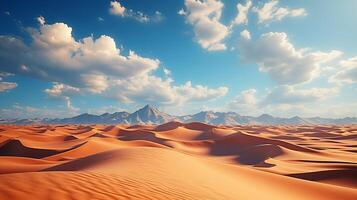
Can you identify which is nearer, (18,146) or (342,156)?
(342,156)

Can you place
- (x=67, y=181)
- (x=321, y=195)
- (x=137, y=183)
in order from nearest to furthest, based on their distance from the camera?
(x=67, y=181) → (x=137, y=183) → (x=321, y=195)

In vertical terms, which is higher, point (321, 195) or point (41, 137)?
point (41, 137)

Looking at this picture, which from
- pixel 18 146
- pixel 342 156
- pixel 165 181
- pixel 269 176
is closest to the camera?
pixel 165 181

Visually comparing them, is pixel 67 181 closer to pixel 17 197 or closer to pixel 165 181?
pixel 17 197

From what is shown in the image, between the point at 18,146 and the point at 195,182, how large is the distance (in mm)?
22373

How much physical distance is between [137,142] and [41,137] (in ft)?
45.8

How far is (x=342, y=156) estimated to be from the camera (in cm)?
2248

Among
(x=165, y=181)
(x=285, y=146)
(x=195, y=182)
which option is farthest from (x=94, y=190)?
(x=285, y=146)

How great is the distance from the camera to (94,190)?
470 centimetres

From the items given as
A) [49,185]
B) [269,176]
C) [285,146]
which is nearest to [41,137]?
[285,146]

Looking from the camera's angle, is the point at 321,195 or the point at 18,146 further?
the point at 18,146

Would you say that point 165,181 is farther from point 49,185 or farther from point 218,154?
point 218,154

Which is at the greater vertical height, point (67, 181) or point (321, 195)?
point (67, 181)

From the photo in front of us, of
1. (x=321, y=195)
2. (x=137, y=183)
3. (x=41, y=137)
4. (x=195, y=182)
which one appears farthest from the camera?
(x=41, y=137)
